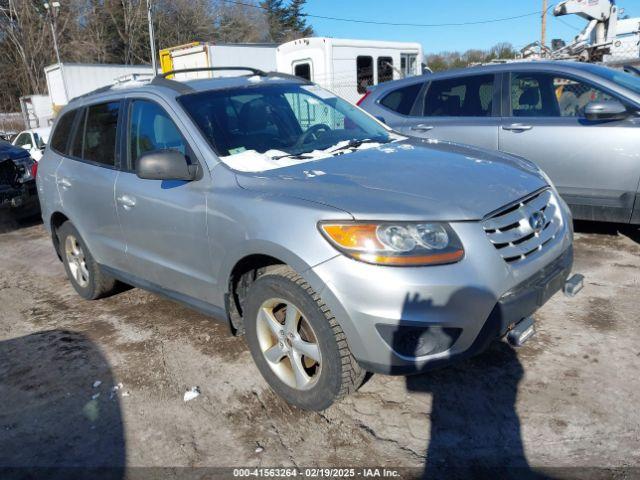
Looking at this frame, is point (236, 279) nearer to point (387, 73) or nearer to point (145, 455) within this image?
point (145, 455)

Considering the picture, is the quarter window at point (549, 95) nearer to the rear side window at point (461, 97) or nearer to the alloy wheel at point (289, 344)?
the rear side window at point (461, 97)

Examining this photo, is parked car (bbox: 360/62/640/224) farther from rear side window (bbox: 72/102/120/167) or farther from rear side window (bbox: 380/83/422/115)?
rear side window (bbox: 72/102/120/167)

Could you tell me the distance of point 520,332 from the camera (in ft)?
8.45

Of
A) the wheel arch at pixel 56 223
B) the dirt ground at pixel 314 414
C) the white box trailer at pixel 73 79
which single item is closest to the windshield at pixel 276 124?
the dirt ground at pixel 314 414

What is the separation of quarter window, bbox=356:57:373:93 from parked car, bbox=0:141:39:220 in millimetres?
7589

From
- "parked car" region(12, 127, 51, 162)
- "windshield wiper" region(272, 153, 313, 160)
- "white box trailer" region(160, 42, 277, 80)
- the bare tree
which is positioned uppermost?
the bare tree

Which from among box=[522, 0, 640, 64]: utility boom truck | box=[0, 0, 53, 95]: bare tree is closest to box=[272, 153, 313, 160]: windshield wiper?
box=[522, 0, 640, 64]: utility boom truck

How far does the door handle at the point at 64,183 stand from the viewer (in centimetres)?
430

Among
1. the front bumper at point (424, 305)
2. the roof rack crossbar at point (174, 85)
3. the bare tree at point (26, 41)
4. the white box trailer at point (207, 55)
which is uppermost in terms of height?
the bare tree at point (26, 41)

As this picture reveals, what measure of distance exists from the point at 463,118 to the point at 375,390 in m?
3.64

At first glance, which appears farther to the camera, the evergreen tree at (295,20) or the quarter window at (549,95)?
the evergreen tree at (295,20)

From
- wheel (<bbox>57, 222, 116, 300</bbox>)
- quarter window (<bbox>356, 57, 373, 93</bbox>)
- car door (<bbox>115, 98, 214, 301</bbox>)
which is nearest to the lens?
car door (<bbox>115, 98, 214, 301</bbox>)

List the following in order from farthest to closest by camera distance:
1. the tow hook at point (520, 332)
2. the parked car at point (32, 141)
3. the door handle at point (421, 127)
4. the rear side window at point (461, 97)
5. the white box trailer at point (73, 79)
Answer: the white box trailer at point (73, 79) < the parked car at point (32, 141) < the door handle at point (421, 127) < the rear side window at point (461, 97) < the tow hook at point (520, 332)

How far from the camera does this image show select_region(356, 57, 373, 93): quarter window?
12682mm
